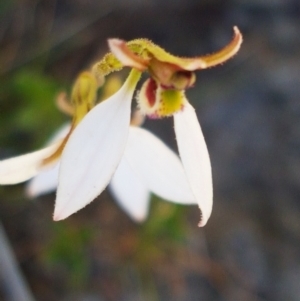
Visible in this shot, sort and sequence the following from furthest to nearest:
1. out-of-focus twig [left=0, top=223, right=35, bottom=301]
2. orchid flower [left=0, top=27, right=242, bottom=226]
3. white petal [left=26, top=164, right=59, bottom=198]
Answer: out-of-focus twig [left=0, top=223, right=35, bottom=301], white petal [left=26, top=164, right=59, bottom=198], orchid flower [left=0, top=27, right=242, bottom=226]

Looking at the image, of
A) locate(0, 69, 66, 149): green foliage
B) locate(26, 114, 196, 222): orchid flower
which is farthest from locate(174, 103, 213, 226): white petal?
locate(0, 69, 66, 149): green foliage

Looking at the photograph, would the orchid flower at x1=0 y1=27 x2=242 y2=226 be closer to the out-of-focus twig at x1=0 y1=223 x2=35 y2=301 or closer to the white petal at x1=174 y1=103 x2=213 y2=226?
the white petal at x1=174 y1=103 x2=213 y2=226

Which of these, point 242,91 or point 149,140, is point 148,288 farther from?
point 149,140

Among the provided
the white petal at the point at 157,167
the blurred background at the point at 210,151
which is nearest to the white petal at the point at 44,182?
the white petal at the point at 157,167

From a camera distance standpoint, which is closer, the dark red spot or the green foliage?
the dark red spot

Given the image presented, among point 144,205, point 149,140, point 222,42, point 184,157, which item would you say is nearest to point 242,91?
point 222,42

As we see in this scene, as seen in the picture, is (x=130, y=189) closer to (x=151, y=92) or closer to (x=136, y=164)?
(x=136, y=164)

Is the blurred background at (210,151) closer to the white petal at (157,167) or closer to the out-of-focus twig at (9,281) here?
the out-of-focus twig at (9,281)
